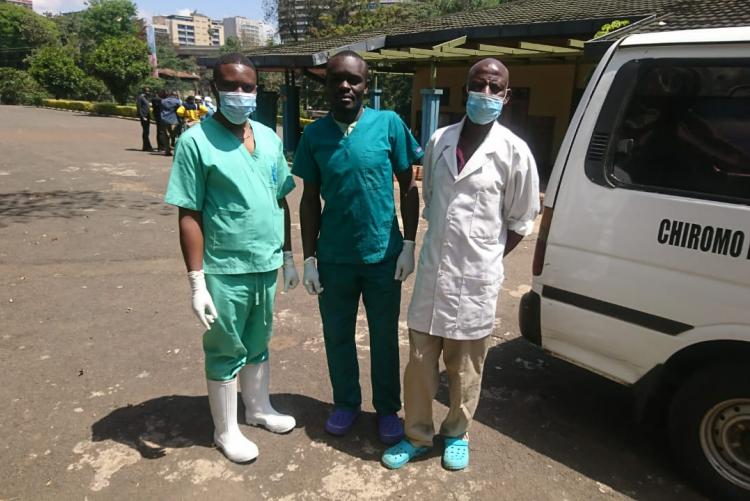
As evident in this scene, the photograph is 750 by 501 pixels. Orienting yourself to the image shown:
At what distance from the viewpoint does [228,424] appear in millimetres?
2699

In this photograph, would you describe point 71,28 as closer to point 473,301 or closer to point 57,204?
point 57,204

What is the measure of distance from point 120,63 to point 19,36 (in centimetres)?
3543

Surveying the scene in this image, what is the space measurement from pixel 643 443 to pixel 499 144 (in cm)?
183

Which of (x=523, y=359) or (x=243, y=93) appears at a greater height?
(x=243, y=93)

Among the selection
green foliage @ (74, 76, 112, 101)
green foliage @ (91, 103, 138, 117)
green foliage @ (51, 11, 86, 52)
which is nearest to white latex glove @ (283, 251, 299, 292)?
green foliage @ (91, 103, 138, 117)

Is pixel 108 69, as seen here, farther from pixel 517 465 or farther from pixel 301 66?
pixel 517 465

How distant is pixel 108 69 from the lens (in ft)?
116

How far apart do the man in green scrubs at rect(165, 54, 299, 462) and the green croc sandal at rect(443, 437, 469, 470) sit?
94 centimetres

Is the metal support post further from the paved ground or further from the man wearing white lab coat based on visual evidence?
the man wearing white lab coat

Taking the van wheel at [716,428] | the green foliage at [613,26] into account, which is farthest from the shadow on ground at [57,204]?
the green foliage at [613,26]

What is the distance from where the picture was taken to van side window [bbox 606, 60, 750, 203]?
226cm

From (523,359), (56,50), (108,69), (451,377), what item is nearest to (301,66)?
(523,359)

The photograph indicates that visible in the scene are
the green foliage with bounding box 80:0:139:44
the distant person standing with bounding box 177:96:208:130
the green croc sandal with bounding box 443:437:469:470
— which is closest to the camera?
the green croc sandal with bounding box 443:437:469:470

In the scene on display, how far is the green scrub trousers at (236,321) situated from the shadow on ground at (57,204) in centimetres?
573
